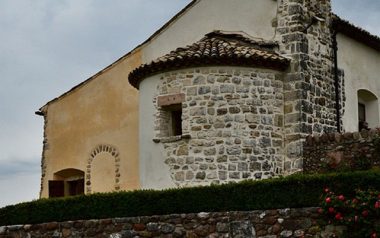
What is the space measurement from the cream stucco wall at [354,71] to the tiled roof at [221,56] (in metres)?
2.83

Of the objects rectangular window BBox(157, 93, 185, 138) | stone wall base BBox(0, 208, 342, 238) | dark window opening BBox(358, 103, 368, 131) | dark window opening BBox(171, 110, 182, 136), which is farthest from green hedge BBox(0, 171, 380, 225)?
dark window opening BBox(358, 103, 368, 131)

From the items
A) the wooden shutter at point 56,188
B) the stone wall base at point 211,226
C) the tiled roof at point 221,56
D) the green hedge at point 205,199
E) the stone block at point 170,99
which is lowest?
the stone wall base at point 211,226

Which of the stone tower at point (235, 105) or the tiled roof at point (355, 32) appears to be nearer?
the stone tower at point (235, 105)

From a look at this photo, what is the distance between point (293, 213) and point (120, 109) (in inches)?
474

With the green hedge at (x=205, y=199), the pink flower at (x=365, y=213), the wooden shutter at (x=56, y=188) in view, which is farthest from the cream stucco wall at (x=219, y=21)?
the pink flower at (x=365, y=213)

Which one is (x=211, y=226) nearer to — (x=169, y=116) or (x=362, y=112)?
(x=169, y=116)

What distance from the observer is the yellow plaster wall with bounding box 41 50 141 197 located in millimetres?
22750

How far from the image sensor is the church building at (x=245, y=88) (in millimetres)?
16984

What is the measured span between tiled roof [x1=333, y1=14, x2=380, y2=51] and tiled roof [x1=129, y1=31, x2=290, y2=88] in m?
2.36

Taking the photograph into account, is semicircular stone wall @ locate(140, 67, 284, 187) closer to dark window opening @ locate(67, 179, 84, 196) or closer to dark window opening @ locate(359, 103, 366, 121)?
dark window opening @ locate(359, 103, 366, 121)

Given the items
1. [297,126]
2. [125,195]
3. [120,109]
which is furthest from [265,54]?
[120,109]

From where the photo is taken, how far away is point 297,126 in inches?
691

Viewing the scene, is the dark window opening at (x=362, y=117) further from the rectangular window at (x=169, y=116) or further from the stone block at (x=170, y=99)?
the stone block at (x=170, y=99)

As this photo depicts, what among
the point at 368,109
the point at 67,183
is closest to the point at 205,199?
the point at 368,109
